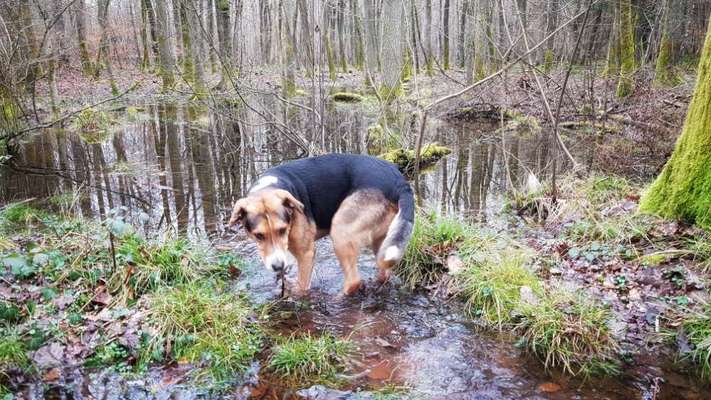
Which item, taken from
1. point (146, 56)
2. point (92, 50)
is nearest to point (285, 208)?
point (92, 50)

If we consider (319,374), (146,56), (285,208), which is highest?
A: (146,56)

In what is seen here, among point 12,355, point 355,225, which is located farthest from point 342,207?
point 12,355

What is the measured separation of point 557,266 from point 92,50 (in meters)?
28.5

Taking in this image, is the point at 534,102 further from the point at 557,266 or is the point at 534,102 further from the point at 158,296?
the point at 158,296

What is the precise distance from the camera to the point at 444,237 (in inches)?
237

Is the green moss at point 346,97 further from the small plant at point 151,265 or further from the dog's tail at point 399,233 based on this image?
the dog's tail at point 399,233

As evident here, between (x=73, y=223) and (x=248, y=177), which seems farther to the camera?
(x=248, y=177)

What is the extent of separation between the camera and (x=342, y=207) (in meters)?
5.23

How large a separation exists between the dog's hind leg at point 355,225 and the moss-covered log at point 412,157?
5.39m

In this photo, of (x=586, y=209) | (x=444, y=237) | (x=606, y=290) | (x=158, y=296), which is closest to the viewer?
(x=158, y=296)

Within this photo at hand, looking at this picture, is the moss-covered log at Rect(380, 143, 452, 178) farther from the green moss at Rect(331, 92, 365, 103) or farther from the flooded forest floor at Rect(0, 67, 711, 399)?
the green moss at Rect(331, 92, 365, 103)

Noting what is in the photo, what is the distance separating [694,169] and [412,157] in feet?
19.8

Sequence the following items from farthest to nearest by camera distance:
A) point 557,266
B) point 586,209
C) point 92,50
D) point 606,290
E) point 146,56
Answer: point 146,56
point 92,50
point 586,209
point 557,266
point 606,290

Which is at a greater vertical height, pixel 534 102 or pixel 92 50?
pixel 92 50
